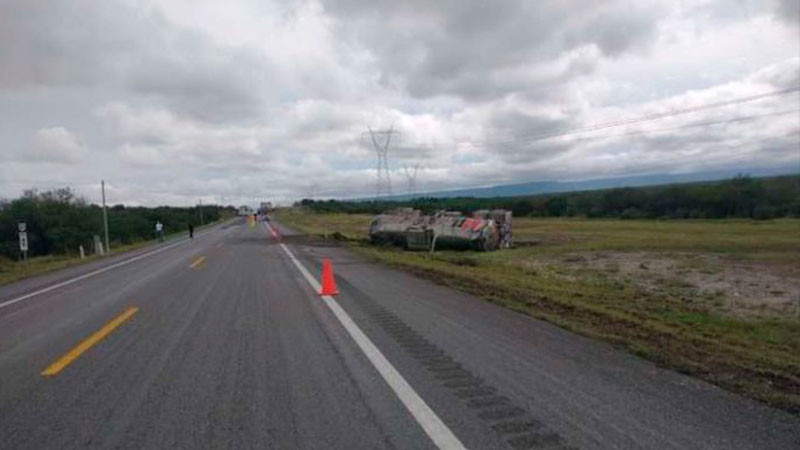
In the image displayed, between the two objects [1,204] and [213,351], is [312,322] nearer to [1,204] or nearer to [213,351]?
[213,351]

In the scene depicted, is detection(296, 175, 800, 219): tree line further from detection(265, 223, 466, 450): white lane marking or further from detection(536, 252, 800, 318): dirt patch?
detection(265, 223, 466, 450): white lane marking

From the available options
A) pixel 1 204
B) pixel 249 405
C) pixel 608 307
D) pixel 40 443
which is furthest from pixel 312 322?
pixel 1 204

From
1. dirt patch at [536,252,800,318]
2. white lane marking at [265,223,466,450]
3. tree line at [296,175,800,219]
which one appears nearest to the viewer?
white lane marking at [265,223,466,450]

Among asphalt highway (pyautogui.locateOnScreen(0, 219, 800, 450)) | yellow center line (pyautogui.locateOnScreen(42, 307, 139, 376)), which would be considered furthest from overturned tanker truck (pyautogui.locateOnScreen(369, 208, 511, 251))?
yellow center line (pyautogui.locateOnScreen(42, 307, 139, 376))

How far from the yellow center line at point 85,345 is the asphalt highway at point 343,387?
0.04m

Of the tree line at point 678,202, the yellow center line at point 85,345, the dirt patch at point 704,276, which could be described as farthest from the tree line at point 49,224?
the yellow center line at point 85,345

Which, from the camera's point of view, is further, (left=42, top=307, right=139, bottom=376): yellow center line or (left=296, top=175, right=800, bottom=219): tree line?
(left=296, top=175, right=800, bottom=219): tree line

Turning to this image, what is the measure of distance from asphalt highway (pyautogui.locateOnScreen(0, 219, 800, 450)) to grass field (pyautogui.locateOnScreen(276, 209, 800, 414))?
0.67 metres

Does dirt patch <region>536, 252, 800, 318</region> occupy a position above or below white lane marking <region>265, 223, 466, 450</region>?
below

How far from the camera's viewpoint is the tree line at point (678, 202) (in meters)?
75.9

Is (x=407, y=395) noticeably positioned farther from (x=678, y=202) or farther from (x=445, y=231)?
(x=678, y=202)

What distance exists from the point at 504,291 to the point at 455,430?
9185 mm

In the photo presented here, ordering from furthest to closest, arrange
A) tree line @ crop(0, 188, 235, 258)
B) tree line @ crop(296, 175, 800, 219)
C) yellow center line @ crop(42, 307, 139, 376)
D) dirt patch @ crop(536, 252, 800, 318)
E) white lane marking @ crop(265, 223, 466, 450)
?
1. tree line @ crop(296, 175, 800, 219)
2. tree line @ crop(0, 188, 235, 258)
3. dirt patch @ crop(536, 252, 800, 318)
4. yellow center line @ crop(42, 307, 139, 376)
5. white lane marking @ crop(265, 223, 466, 450)

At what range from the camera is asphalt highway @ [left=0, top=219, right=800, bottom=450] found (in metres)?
4.23
